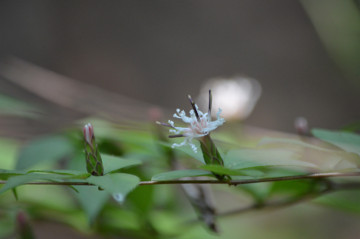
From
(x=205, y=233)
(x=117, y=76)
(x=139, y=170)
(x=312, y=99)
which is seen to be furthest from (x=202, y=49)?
(x=139, y=170)

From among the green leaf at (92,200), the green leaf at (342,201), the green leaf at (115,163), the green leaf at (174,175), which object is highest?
the green leaf at (92,200)

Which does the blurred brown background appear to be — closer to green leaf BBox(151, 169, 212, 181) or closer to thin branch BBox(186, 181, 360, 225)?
thin branch BBox(186, 181, 360, 225)

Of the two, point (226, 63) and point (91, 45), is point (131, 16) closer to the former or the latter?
point (91, 45)

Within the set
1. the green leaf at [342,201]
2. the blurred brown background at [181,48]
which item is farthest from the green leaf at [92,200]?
the blurred brown background at [181,48]

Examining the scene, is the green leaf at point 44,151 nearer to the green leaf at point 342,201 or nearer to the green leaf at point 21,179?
the green leaf at point 21,179

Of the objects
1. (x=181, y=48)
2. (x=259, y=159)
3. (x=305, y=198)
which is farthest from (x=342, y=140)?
(x=181, y=48)

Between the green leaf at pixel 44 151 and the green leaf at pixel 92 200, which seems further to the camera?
the green leaf at pixel 44 151

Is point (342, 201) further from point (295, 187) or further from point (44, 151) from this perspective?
point (44, 151)
